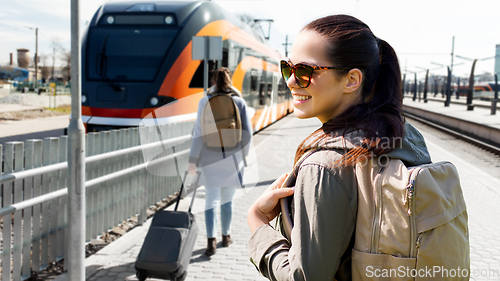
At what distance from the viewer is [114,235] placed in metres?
5.34

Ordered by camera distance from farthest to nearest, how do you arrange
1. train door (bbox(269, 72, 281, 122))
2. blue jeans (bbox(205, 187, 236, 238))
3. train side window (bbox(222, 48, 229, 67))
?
train door (bbox(269, 72, 281, 122)) → train side window (bbox(222, 48, 229, 67)) → blue jeans (bbox(205, 187, 236, 238))

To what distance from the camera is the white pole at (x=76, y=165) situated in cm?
312

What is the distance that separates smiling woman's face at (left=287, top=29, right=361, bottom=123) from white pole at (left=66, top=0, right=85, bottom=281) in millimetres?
2309

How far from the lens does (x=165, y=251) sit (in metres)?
3.61

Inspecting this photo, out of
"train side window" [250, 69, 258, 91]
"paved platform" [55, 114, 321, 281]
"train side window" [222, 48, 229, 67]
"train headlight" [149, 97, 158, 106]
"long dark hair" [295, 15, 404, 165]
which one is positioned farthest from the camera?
"train side window" [250, 69, 258, 91]

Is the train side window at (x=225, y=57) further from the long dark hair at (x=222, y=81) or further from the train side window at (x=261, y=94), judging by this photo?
the long dark hair at (x=222, y=81)

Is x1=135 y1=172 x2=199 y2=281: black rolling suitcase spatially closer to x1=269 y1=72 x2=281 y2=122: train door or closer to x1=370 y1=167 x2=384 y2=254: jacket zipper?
x1=370 y1=167 x2=384 y2=254: jacket zipper

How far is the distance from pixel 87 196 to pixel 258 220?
11.9 ft

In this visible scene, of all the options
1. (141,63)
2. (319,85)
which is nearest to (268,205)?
(319,85)

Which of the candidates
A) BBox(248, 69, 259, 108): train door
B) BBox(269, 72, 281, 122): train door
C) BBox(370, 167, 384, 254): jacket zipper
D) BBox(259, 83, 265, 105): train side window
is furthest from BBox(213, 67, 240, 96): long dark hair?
BBox(269, 72, 281, 122): train door

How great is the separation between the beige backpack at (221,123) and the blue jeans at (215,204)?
566 millimetres

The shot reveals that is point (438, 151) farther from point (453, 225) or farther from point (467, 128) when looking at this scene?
point (453, 225)

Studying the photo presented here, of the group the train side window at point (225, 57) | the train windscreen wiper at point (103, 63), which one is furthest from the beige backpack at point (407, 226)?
the train side window at point (225, 57)

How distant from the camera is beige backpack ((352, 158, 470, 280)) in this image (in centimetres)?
105
